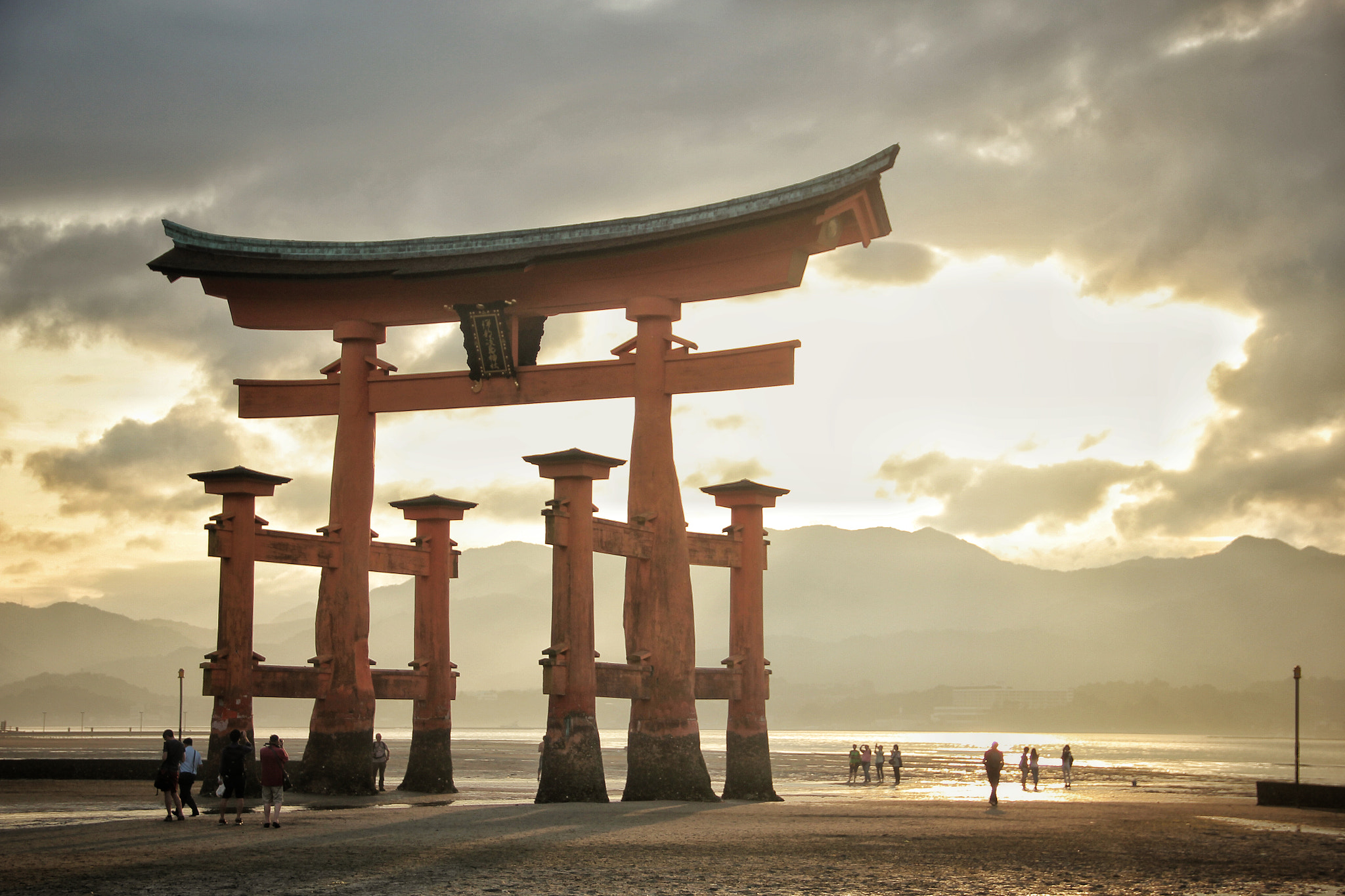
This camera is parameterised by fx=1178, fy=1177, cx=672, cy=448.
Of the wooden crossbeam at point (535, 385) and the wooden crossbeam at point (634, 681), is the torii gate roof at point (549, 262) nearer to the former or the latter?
the wooden crossbeam at point (535, 385)

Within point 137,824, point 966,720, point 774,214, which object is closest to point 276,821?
point 137,824

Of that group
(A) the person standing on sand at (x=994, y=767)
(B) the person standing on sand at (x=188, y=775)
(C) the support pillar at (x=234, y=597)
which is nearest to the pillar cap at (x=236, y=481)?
(C) the support pillar at (x=234, y=597)

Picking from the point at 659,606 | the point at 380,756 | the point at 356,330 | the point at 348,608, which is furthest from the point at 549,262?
the point at 380,756

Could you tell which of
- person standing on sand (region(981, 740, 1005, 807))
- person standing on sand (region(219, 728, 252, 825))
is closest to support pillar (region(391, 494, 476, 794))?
person standing on sand (region(219, 728, 252, 825))

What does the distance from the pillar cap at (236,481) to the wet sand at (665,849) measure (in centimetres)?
583

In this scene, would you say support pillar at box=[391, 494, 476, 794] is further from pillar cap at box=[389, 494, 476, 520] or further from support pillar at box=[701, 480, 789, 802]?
support pillar at box=[701, 480, 789, 802]

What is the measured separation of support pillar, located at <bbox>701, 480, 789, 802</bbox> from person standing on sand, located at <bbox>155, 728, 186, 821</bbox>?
1092 centimetres

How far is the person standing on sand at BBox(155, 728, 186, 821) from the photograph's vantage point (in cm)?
1706

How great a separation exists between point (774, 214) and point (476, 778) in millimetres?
25543

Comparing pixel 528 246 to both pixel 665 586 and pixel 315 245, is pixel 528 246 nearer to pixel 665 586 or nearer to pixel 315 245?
pixel 315 245

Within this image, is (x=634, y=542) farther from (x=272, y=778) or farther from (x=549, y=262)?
(x=272, y=778)

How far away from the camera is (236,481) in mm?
22453

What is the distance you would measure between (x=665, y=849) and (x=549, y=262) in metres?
13.4

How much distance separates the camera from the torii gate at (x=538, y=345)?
22.2 meters
